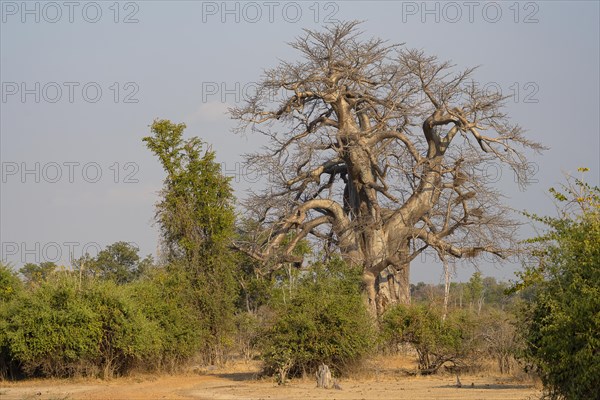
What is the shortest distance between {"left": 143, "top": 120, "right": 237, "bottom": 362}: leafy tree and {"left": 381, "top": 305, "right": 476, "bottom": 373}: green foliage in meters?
5.42

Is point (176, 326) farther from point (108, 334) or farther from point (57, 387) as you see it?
point (57, 387)

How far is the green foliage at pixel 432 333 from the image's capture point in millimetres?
22297

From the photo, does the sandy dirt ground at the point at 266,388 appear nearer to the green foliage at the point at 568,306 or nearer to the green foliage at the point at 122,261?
the green foliage at the point at 568,306

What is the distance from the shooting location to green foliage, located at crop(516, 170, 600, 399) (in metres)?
10.8

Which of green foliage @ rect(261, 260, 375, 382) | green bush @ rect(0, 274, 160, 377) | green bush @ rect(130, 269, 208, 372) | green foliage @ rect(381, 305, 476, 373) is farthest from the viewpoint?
green bush @ rect(130, 269, 208, 372)

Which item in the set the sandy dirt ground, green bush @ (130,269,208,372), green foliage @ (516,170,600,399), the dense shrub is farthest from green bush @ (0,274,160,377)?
green foliage @ (516,170,600,399)

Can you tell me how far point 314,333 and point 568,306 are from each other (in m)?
9.99

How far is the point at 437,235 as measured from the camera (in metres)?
29.1

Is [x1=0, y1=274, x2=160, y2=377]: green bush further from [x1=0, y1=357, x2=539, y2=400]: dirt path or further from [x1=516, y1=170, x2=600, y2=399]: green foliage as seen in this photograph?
[x1=516, y1=170, x2=600, y2=399]: green foliage

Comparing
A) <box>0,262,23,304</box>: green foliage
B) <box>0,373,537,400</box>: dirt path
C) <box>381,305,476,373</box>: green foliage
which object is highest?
<box>0,262,23,304</box>: green foliage

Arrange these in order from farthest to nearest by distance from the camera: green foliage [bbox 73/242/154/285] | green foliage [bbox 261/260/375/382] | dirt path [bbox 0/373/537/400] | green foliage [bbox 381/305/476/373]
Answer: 1. green foliage [bbox 73/242/154/285]
2. green foliage [bbox 381/305/476/373]
3. green foliage [bbox 261/260/375/382]
4. dirt path [bbox 0/373/537/400]

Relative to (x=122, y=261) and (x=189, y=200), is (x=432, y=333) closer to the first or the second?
(x=189, y=200)

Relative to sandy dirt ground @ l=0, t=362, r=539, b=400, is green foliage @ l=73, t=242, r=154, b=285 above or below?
above

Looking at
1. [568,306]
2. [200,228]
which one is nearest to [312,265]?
[200,228]
